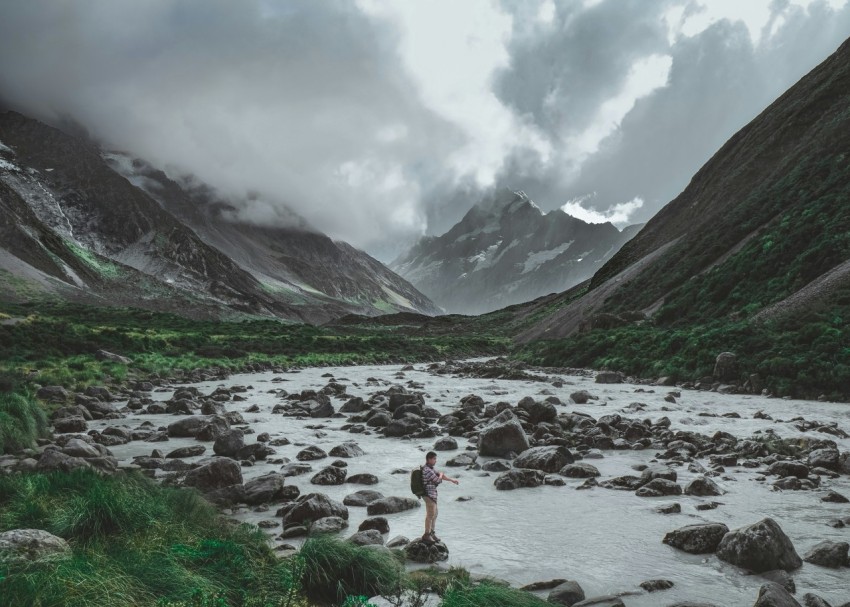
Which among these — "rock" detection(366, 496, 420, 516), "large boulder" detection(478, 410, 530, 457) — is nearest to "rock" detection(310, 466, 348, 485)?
"rock" detection(366, 496, 420, 516)

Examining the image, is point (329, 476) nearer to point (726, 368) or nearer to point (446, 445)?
point (446, 445)

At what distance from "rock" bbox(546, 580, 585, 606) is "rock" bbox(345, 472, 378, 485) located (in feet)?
22.2

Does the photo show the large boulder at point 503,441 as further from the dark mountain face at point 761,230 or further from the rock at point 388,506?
the dark mountain face at point 761,230

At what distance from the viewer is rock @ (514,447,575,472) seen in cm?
1349

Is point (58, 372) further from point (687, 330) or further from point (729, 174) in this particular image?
point (729, 174)

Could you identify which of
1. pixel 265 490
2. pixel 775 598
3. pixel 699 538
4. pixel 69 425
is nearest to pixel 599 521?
pixel 699 538

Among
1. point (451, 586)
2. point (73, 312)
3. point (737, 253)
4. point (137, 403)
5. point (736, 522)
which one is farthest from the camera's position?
point (73, 312)

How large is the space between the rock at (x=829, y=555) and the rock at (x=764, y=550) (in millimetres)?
237

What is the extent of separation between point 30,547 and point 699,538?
9309mm

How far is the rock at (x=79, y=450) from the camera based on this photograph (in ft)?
41.1

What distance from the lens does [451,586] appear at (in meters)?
6.62

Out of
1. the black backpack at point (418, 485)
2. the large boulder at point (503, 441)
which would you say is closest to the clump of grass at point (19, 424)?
the black backpack at point (418, 485)

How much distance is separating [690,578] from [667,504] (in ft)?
10.2

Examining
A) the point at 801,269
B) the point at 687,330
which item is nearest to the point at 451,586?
the point at 687,330
